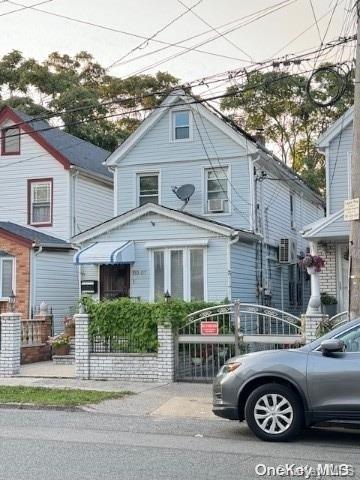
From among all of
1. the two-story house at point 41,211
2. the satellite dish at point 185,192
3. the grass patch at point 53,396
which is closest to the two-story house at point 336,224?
the satellite dish at point 185,192

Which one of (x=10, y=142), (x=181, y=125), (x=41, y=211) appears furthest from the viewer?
(x=10, y=142)

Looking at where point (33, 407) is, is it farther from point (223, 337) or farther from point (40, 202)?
point (40, 202)

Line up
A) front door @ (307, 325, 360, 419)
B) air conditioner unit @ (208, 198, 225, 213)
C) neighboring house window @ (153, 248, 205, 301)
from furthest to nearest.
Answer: air conditioner unit @ (208, 198, 225, 213)
neighboring house window @ (153, 248, 205, 301)
front door @ (307, 325, 360, 419)

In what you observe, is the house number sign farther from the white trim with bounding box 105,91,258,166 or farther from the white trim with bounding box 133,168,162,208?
the white trim with bounding box 133,168,162,208

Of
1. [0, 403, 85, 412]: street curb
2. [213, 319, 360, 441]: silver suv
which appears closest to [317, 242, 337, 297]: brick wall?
[0, 403, 85, 412]: street curb

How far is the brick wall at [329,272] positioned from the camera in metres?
17.7

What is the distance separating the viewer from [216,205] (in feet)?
69.0

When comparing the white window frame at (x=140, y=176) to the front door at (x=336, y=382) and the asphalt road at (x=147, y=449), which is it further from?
the front door at (x=336, y=382)

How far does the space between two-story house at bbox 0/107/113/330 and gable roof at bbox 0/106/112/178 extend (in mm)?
37

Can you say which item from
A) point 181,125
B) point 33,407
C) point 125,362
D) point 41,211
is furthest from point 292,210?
point 33,407

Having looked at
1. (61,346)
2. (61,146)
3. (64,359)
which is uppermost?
(61,146)

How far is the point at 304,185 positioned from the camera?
85.9 ft

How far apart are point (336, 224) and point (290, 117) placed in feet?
75.3

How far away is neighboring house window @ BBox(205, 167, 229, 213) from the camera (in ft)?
68.9
